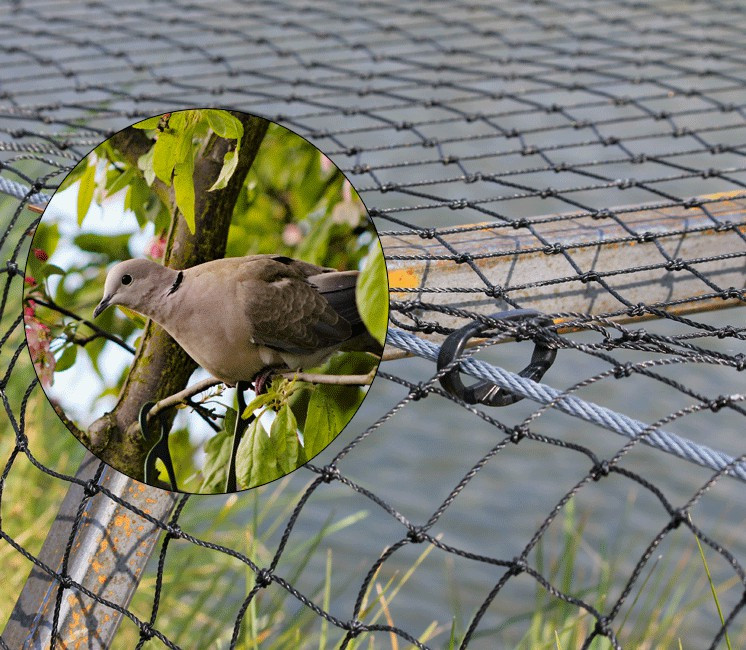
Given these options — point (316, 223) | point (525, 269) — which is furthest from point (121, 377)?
point (525, 269)

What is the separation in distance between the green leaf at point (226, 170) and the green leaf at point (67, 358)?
16 centimetres

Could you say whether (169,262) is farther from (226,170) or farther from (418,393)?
(418,393)

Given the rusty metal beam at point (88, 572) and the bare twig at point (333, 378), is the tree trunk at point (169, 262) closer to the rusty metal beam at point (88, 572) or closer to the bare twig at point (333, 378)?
the bare twig at point (333, 378)

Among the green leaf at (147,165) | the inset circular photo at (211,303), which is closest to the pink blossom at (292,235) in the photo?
the inset circular photo at (211,303)

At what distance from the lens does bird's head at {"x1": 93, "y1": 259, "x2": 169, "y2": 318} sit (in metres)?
0.66

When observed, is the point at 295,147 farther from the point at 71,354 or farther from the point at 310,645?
the point at 310,645

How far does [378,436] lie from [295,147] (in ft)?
7.22

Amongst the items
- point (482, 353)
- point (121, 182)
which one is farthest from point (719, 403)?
point (482, 353)

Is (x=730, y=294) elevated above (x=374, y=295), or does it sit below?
below

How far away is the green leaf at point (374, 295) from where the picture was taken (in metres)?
0.71

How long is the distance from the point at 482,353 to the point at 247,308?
2137 mm

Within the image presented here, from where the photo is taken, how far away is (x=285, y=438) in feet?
2.32

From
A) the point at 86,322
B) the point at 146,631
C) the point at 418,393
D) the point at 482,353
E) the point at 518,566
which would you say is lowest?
the point at 482,353

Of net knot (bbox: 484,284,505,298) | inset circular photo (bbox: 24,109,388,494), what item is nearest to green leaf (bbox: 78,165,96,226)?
inset circular photo (bbox: 24,109,388,494)
